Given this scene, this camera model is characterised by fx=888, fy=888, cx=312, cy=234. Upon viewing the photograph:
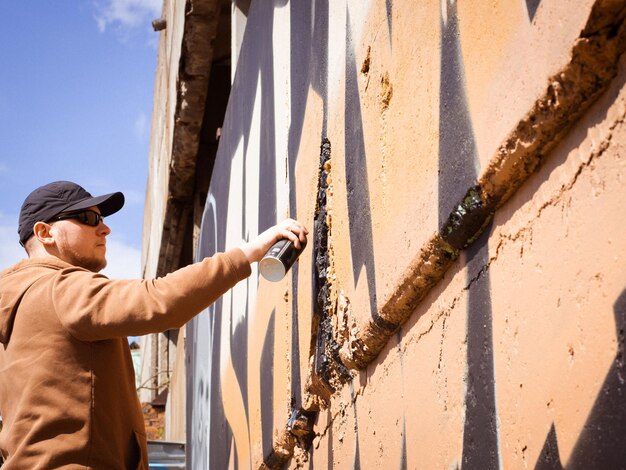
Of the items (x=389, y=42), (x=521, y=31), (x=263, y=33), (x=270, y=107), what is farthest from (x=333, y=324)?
(x=263, y=33)

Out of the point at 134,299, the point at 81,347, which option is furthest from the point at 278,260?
the point at 81,347

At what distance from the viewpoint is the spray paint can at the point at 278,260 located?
2.39m

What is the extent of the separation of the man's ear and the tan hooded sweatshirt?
0.60ft

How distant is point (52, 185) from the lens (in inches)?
113

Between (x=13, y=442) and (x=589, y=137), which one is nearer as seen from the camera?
(x=589, y=137)

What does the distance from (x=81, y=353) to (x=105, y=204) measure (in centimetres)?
57

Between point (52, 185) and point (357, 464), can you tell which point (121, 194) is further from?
point (357, 464)

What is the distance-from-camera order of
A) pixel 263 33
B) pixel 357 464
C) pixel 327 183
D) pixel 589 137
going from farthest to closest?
pixel 263 33 → pixel 327 183 → pixel 357 464 → pixel 589 137

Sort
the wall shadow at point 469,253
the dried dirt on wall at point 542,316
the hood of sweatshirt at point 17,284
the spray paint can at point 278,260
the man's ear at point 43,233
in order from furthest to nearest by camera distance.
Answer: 1. the man's ear at point 43,233
2. the hood of sweatshirt at point 17,284
3. the spray paint can at point 278,260
4. the wall shadow at point 469,253
5. the dried dirt on wall at point 542,316

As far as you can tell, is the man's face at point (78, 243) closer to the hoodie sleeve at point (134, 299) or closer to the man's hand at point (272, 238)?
the hoodie sleeve at point (134, 299)

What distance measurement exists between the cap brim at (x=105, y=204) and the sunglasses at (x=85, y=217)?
24mm

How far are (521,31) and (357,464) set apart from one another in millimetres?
1315

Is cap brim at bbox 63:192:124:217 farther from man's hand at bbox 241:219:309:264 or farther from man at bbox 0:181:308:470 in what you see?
man's hand at bbox 241:219:309:264

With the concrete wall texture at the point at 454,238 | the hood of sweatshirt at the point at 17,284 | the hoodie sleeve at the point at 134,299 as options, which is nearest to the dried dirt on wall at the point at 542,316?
the concrete wall texture at the point at 454,238
